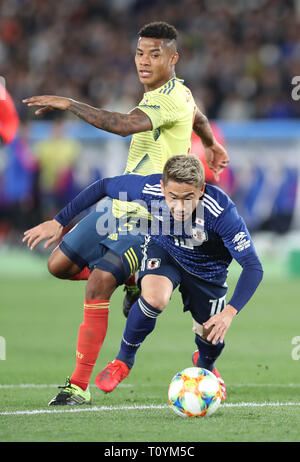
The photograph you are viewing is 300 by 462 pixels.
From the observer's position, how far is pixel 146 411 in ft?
16.3

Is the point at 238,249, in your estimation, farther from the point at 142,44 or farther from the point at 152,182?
the point at 142,44

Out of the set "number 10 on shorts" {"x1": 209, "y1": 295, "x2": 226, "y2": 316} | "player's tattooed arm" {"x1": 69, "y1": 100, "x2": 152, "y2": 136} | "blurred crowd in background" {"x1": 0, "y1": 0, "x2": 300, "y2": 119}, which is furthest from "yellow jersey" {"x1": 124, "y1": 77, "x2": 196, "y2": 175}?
"blurred crowd in background" {"x1": 0, "y1": 0, "x2": 300, "y2": 119}

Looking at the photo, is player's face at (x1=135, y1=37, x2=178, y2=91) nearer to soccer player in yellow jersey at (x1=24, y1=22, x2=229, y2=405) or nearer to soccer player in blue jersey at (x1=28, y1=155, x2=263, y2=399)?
soccer player in yellow jersey at (x1=24, y1=22, x2=229, y2=405)

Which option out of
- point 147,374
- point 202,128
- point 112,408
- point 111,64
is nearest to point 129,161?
point 202,128

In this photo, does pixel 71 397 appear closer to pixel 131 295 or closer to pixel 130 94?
pixel 131 295

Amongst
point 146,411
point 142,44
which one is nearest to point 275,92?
point 142,44

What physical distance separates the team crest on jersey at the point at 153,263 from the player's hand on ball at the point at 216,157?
138 centimetres

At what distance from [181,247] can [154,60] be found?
1360 mm

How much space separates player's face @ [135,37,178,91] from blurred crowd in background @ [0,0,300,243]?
1070cm

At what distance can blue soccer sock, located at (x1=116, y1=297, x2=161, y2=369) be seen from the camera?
17.5 feet

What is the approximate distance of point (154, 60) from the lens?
19.6 feet

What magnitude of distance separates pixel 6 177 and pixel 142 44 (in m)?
11.9

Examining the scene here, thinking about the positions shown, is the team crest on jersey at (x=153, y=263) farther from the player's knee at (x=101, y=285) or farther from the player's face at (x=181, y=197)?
the player's face at (x=181, y=197)

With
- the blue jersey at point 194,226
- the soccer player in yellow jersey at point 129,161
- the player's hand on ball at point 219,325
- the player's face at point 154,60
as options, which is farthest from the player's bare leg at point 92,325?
the player's face at point 154,60
